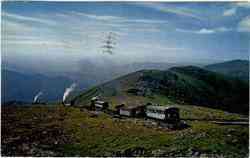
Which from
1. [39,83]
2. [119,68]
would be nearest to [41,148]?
[39,83]

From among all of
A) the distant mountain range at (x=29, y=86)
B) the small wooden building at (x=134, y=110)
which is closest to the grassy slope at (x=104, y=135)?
the small wooden building at (x=134, y=110)

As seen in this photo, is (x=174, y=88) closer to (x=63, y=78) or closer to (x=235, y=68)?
(x=235, y=68)

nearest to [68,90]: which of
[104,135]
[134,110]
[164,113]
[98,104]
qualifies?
[98,104]

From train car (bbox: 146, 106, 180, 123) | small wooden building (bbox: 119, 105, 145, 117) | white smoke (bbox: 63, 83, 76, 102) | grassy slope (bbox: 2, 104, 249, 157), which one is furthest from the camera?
white smoke (bbox: 63, 83, 76, 102)

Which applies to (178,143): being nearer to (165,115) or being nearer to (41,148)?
(165,115)

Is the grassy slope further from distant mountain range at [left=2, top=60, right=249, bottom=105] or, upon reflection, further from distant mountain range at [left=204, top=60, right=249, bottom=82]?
distant mountain range at [left=204, top=60, right=249, bottom=82]

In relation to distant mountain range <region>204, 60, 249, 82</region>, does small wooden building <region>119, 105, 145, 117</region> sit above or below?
below

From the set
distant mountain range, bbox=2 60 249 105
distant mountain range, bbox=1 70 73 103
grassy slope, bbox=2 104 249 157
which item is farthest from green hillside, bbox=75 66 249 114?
distant mountain range, bbox=1 70 73 103
